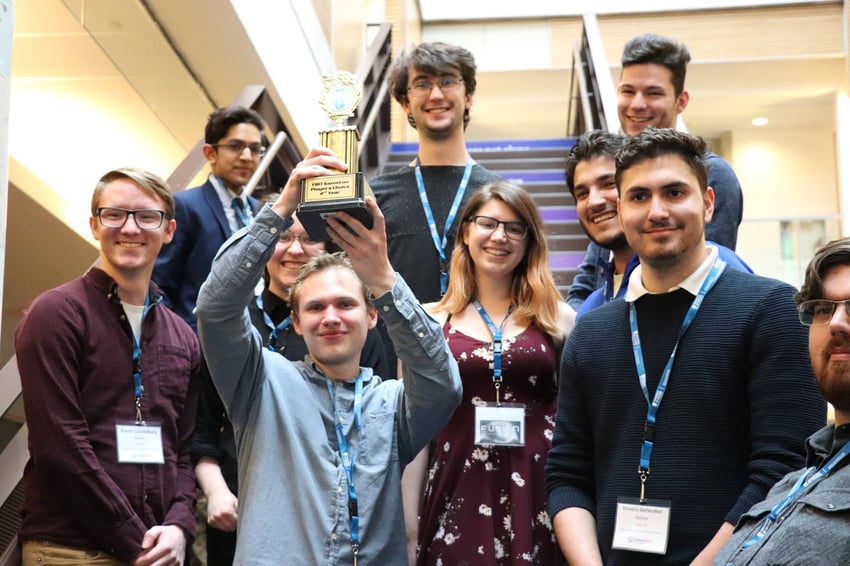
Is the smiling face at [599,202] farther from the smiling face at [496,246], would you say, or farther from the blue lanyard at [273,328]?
the blue lanyard at [273,328]

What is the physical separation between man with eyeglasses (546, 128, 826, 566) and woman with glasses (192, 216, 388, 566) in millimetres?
961

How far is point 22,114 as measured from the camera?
244 inches

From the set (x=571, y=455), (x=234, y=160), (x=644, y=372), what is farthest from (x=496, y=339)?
(x=234, y=160)

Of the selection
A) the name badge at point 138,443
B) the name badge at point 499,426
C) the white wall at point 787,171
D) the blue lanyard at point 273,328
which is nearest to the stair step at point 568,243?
the blue lanyard at point 273,328

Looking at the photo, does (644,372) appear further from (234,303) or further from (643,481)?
(234,303)

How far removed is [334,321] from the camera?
9.32ft

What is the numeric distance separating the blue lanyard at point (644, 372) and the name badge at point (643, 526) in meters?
0.03

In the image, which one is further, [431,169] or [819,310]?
[431,169]

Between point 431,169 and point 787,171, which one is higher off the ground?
point 787,171

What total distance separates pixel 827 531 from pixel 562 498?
36.1 inches

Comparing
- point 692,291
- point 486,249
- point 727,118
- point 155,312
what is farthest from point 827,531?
point 727,118

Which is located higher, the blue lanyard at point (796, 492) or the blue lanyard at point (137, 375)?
the blue lanyard at point (137, 375)

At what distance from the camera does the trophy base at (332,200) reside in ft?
7.83

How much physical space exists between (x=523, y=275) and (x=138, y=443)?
54.1 inches
